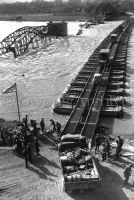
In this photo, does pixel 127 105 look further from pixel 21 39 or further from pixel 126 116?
pixel 21 39

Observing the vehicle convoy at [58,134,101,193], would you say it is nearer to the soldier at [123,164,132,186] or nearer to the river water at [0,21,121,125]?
the soldier at [123,164,132,186]

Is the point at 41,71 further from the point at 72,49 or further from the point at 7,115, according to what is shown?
the point at 72,49

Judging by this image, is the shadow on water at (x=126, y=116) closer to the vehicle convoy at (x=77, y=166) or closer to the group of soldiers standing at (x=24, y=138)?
the group of soldiers standing at (x=24, y=138)

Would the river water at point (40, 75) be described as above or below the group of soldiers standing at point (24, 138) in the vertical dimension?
below

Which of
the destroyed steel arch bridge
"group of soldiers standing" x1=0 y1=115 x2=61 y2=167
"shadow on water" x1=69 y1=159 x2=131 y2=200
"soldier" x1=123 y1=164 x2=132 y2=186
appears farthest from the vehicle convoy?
the destroyed steel arch bridge

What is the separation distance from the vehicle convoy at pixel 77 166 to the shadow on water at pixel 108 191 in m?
0.44

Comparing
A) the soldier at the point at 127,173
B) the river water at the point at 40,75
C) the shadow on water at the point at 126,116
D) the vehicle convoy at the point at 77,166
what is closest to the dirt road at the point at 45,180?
the soldier at the point at 127,173

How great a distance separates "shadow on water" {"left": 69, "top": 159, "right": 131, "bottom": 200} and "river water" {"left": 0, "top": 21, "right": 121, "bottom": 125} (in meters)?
11.7

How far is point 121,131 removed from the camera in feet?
92.8

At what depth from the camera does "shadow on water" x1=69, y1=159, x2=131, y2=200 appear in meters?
17.5

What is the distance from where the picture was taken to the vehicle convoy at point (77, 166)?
57.6 ft

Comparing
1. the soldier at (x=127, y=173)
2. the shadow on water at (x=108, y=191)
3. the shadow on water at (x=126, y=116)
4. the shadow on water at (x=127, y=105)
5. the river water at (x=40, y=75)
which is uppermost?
the soldier at (x=127, y=173)

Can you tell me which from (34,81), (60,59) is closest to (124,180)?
(34,81)

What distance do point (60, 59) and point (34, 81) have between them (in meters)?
17.4
